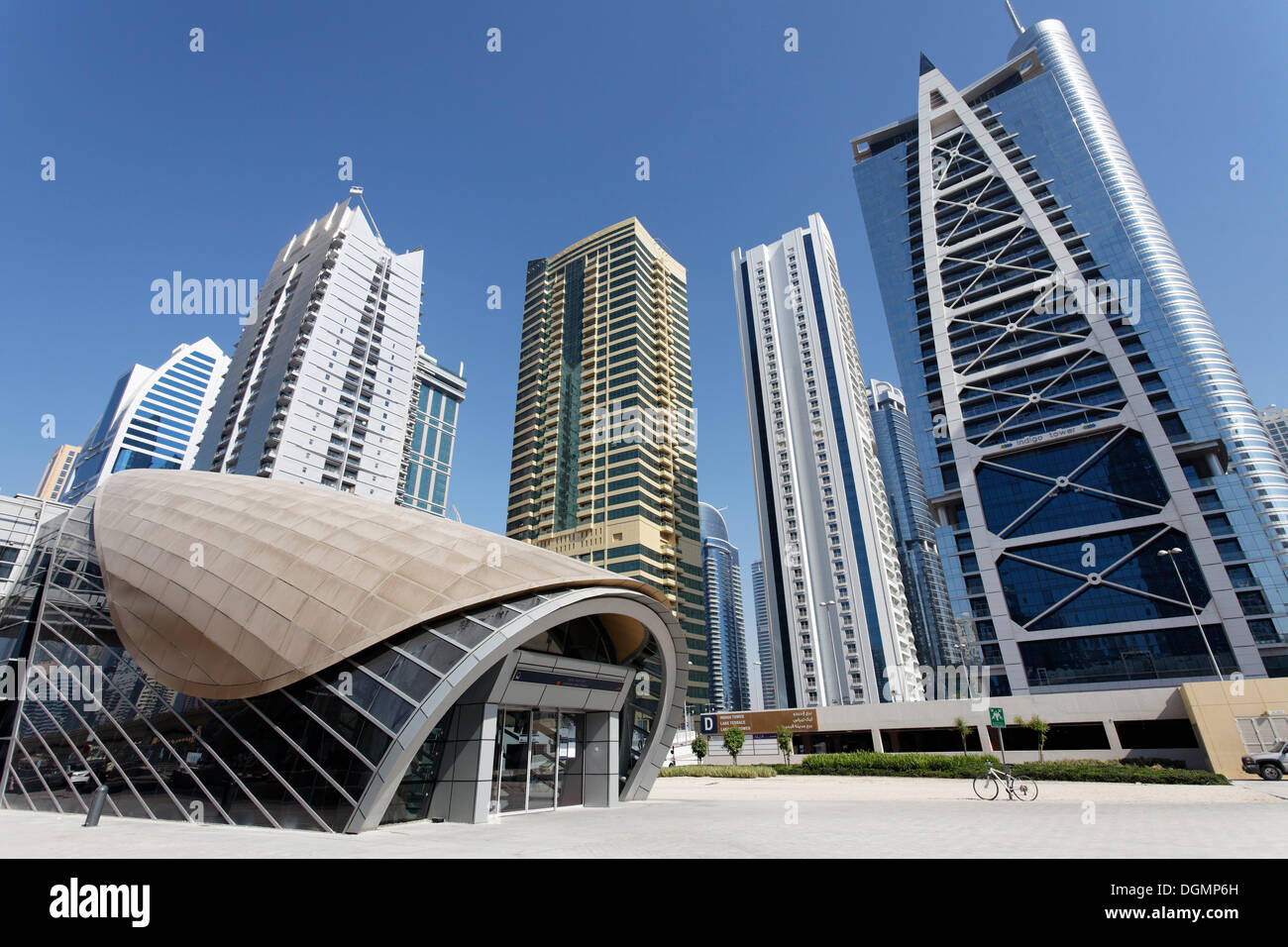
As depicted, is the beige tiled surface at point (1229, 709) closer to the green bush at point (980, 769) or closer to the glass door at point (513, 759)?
the green bush at point (980, 769)

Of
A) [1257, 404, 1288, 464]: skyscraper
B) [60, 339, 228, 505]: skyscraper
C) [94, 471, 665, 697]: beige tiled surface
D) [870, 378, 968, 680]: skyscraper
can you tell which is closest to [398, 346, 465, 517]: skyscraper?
[60, 339, 228, 505]: skyscraper

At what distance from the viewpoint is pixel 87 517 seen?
2683cm

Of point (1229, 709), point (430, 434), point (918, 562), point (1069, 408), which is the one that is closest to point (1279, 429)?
point (918, 562)

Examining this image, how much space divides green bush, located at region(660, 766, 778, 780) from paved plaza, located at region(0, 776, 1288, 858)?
26992mm

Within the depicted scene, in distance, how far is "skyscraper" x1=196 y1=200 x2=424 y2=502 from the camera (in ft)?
273

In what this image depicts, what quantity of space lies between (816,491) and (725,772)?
264ft

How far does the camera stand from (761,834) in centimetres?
1329

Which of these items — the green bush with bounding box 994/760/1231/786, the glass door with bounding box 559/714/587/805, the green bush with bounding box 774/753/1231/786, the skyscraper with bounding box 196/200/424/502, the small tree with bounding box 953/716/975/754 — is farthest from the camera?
the skyscraper with bounding box 196/200/424/502

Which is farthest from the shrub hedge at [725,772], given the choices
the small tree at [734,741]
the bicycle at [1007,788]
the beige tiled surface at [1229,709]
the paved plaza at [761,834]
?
the beige tiled surface at [1229,709]

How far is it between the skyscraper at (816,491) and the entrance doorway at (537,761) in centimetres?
9481

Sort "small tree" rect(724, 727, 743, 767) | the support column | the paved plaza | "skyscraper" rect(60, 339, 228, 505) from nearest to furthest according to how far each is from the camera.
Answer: the paved plaza → the support column → "small tree" rect(724, 727, 743, 767) → "skyscraper" rect(60, 339, 228, 505)

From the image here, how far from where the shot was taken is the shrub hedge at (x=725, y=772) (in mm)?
46844

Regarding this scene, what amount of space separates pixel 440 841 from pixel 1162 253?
112 m

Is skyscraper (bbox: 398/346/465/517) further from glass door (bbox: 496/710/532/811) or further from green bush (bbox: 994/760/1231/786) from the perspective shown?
green bush (bbox: 994/760/1231/786)
